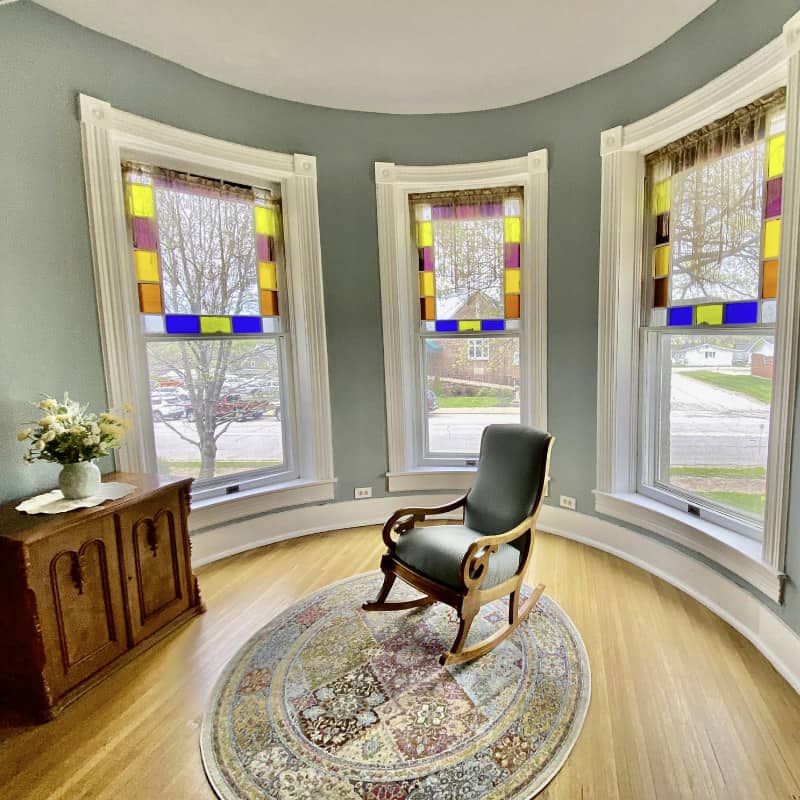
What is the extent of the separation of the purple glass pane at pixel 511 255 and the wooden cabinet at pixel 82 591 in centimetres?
256

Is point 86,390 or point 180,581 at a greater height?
point 86,390

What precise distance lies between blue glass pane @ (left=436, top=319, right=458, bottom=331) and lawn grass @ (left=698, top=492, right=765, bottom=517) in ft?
6.23

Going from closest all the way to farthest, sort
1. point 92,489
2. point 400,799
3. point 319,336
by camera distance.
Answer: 1. point 400,799
2. point 92,489
3. point 319,336

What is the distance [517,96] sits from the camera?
3027 millimetres

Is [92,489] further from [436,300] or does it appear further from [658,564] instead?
[658,564]

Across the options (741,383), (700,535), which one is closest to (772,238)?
(741,383)

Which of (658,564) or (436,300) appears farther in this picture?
(436,300)

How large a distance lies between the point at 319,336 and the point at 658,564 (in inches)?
101

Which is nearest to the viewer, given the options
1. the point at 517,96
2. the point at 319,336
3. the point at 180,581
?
the point at 180,581

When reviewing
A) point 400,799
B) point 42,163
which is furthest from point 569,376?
point 42,163

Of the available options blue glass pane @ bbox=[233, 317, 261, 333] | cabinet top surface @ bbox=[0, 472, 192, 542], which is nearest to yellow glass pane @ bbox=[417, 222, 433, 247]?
blue glass pane @ bbox=[233, 317, 261, 333]

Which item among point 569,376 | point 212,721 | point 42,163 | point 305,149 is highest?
point 305,149

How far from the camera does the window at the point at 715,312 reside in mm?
2146

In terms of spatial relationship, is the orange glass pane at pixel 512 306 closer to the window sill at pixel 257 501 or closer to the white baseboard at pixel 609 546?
the white baseboard at pixel 609 546
